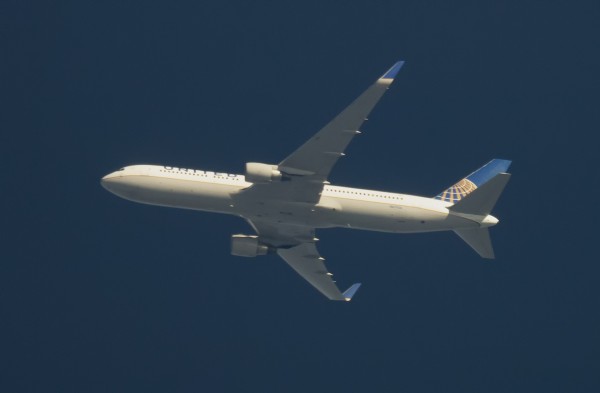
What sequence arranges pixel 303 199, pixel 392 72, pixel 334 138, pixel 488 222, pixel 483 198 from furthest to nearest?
pixel 488 222
pixel 303 199
pixel 483 198
pixel 334 138
pixel 392 72

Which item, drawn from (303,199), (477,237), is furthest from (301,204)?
(477,237)

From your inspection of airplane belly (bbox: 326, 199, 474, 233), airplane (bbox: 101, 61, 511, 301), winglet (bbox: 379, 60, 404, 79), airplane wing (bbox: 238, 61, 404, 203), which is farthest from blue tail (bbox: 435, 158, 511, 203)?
winglet (bbox: 379, 60, 404, 79)

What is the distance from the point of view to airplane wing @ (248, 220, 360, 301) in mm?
80625

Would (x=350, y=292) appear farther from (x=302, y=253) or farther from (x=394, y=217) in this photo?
(x=394, y=217)

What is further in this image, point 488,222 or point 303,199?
point 488,222

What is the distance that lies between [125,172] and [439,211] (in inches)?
890

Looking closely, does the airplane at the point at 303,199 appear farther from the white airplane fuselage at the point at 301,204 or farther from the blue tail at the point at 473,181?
the blue tail at the point at 473,181

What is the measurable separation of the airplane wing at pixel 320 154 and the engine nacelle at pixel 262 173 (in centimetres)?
52

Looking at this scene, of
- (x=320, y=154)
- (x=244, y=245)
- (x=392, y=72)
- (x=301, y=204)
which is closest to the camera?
(x=392, y=72)

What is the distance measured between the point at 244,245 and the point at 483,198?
1891 centimetres

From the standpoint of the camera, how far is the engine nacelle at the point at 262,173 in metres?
72.2

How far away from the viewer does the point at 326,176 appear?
72.3m

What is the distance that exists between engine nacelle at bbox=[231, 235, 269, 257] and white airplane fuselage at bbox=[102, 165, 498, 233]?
5.60 m

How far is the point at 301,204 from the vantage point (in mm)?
74438
